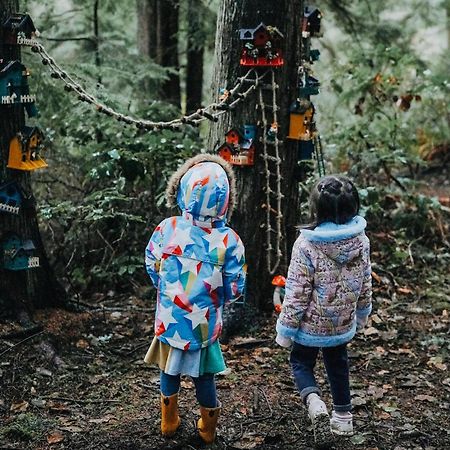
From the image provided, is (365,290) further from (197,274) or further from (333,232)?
(197,274)

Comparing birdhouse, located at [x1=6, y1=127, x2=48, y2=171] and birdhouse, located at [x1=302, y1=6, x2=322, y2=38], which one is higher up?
birdhouse, located at [x1=302, y1=6, x2=322, y2=38]

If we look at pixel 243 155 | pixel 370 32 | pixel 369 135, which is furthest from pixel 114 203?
pixel 370 32

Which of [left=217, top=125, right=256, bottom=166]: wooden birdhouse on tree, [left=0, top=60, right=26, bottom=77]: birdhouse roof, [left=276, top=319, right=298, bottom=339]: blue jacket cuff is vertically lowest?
[left=276, top=319, right=298, bottom=339]: blue jacket cuff

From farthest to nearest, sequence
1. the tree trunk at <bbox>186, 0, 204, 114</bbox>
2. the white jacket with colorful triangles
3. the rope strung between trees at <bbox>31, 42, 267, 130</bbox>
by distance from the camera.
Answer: the tree trunk at <bbox>186, 0, 204, 114</bbox>
the rope strung between trees at <bbox>31, 42, 267, 130</bbox>
the white jacket with colorful triangles

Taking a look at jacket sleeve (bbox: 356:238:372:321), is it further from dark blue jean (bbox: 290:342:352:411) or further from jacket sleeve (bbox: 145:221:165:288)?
jacket sleeve (bbox: 145:221:165:288)

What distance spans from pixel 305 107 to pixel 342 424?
246 cm

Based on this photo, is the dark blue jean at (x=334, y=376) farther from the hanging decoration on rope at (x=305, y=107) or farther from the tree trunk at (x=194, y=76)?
the tree trunk at (x=194, y=76)

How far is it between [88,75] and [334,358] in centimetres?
444

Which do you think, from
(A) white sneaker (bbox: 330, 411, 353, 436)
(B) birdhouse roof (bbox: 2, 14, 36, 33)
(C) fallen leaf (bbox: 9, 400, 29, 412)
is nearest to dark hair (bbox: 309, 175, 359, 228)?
(A) white sneaker (bbox: 330, 411, 353, 436)

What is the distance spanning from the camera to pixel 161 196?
6477mm

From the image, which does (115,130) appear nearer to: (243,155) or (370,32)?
(243,155)

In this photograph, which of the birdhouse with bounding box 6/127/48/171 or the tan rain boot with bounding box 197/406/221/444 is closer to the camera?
the tan rain boot with bounding box 197/406/221/444

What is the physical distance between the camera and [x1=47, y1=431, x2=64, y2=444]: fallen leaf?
4.04 metres

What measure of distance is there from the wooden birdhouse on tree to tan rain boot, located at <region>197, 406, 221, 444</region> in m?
2.04
